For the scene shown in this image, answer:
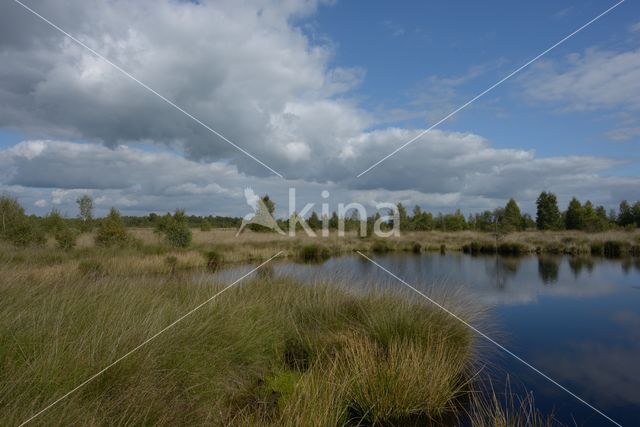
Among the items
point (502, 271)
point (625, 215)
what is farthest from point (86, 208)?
point (625, 215)

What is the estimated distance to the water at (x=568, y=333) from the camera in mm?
5164

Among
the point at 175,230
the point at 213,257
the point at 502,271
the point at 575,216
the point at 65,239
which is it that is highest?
the point at 575,216

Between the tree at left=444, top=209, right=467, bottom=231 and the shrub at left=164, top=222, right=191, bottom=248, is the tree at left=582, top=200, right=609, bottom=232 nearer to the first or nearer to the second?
the tree at left=444, top=209, right=467, bottom=231

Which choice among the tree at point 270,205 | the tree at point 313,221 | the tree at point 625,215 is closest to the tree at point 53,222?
the tree at point 270,205

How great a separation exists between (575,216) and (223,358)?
46059mm

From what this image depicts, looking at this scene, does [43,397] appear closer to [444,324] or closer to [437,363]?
[437,363]

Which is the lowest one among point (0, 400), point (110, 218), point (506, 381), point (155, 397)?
point (506, 381)

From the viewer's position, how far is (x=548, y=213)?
4325 centimetres

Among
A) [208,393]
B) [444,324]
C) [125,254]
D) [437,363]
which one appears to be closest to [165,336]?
[208,393]

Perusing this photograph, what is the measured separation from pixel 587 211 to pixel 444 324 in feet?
145

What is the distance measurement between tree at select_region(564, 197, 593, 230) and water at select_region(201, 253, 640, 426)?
1103 inches

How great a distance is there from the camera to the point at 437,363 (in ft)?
14.9

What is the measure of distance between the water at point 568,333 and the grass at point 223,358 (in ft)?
3.67

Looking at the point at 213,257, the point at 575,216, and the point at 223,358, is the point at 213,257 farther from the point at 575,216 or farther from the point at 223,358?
the point at 575,216
